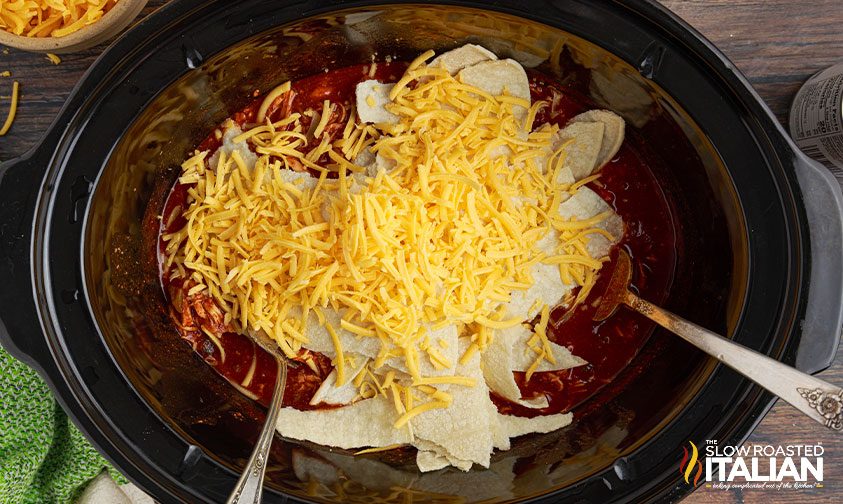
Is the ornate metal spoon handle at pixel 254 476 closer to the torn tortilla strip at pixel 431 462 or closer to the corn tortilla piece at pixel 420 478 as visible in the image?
the corn tortilla piece at pixel 420 478

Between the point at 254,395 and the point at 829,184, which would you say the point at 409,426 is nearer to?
the point at 254,395

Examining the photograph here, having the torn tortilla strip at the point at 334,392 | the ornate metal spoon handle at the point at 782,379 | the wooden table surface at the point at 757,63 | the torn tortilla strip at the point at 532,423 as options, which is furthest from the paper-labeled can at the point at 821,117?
the torn tortilla strip at the point at 334,392

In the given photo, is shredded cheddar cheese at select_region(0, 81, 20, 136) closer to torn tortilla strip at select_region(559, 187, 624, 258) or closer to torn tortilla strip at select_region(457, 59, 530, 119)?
torn tortilla strip at select_region(457, 59, 530, 119)

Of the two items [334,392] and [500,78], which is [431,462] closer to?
[334,392]

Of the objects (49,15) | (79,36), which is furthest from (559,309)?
(49,15)

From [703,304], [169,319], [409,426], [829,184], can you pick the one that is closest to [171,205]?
[169,319]
